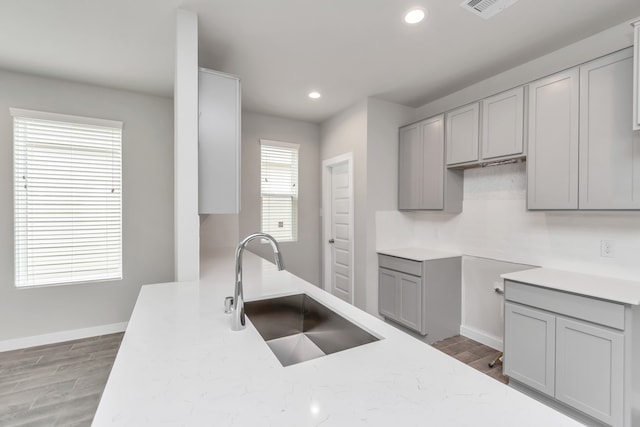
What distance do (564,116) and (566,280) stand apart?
3.96ft

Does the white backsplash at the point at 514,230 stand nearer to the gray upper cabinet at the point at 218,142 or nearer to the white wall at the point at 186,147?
the gray upper cabinet at the point at 218,142

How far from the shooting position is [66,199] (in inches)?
119

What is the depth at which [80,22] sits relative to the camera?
2029 millimetres

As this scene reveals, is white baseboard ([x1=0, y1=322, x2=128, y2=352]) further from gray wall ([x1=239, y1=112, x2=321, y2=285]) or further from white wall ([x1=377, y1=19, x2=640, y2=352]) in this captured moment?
white wall ([x1=377, y1=19, x2=640, y2=352])

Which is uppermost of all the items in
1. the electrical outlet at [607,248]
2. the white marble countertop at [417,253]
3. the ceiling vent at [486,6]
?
the ceiling vent at [486,6]

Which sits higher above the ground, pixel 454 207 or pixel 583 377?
pixel 454 207

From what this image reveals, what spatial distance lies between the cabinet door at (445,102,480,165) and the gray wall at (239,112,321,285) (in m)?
2.00

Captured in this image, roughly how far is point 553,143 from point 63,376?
440cm

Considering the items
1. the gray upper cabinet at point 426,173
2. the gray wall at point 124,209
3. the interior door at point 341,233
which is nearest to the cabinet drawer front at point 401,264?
the interior door at point 341,233

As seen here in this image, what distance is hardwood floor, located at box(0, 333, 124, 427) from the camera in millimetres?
1939

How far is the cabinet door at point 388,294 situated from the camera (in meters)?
3.21

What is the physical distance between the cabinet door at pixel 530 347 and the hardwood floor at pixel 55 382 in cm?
304

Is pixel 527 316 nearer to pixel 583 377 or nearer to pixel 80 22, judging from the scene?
pixel 583 377

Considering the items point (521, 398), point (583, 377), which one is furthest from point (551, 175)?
point (521, 398)
